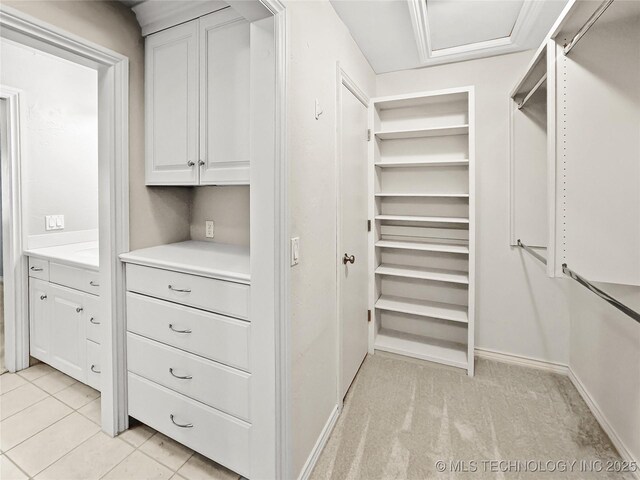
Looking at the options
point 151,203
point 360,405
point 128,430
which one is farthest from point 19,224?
point 360,405

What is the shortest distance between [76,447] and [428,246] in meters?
2.50

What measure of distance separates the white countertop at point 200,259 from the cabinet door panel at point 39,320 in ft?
3.58

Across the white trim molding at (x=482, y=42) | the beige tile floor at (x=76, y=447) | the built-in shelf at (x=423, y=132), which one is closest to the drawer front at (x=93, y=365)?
the beige tile floor at (x=76, y=447)

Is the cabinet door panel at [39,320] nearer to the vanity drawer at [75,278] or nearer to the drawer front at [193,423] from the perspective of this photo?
the vanity drawer at [75,278]

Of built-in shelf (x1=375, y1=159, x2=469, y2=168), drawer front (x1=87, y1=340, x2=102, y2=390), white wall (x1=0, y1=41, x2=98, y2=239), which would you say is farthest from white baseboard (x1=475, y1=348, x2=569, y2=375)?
white wall (x1=0, y1=41, x2=98, y2=239)

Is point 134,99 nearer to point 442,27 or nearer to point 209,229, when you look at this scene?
point 209,229

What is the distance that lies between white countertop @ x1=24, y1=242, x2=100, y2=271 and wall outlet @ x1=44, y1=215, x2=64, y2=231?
0.15m

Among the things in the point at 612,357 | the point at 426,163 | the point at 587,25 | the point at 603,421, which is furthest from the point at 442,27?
the point at 603,421

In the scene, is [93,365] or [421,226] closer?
Result: [93,365]

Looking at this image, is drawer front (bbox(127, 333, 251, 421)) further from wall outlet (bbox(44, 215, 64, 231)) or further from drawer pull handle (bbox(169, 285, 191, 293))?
wall outlet (bbox(44, 215, 64, 231))

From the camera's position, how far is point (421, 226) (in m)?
2.69

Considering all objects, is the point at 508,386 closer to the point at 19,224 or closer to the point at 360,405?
the point at 360,405

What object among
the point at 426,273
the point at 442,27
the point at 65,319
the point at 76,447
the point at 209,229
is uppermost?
the point at 442,27

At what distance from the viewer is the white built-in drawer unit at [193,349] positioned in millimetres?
1403
